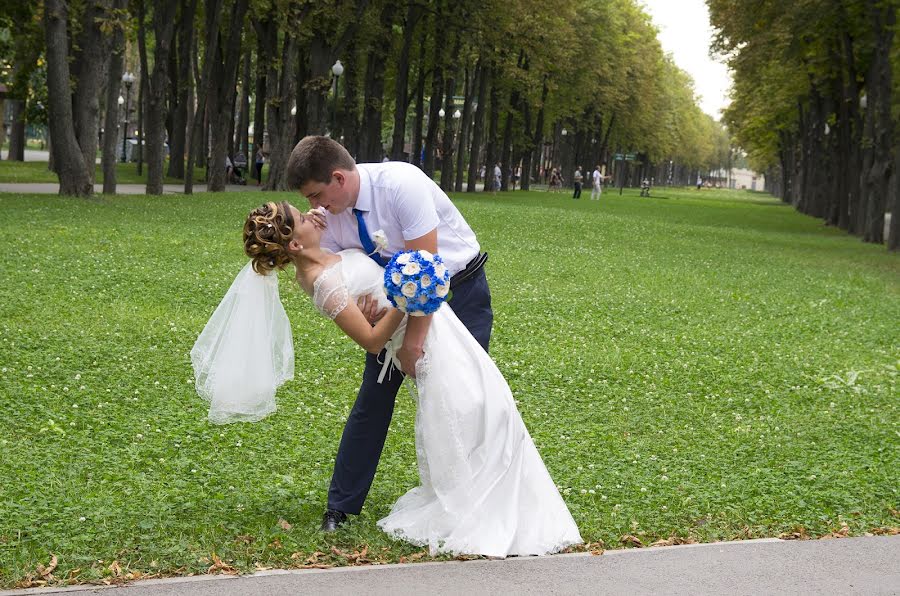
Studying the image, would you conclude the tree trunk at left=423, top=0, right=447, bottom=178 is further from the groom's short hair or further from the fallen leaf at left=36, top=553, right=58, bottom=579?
the fallen leaf at left=36, top=553, right=58, bottom=579

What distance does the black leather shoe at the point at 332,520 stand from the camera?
5961 millimetres

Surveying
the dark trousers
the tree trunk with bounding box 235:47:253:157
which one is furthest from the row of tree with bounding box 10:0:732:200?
the dark trousers

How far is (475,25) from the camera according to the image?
4741 centimetres

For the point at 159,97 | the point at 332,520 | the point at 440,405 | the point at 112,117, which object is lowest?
the point at 332,520

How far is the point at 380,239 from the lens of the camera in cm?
560

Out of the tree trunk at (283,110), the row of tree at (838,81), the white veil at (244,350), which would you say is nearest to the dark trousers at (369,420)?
the white veil at (244,350)

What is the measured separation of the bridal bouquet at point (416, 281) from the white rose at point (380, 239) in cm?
19

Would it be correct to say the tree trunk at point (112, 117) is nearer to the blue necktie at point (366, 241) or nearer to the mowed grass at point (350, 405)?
the mowed grass at point (350, 405)

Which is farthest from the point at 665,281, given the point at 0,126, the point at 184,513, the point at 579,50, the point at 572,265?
the point at 0,126

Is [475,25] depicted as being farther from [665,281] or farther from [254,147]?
[665,281]

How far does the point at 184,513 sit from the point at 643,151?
10958 centimetres

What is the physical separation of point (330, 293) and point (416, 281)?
0.46m

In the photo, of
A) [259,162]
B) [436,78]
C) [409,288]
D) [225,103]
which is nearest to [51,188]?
[225,103]

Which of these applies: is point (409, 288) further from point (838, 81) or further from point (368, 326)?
point (838, 81)
